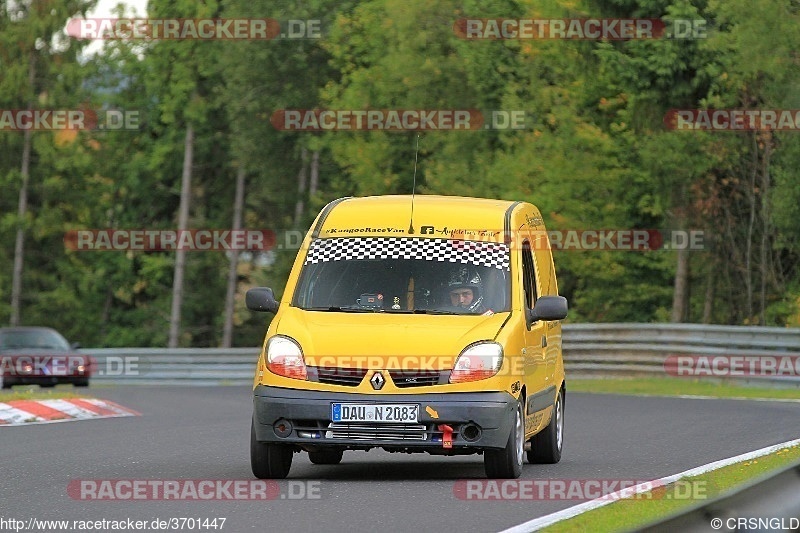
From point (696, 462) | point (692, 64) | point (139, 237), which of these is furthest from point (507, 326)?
point (139, 237)

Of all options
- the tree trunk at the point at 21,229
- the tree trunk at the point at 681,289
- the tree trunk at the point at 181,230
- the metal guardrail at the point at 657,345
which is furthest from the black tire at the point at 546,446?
the tree trunk at the point at 21,229

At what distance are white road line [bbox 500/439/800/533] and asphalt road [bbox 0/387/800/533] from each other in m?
0.16

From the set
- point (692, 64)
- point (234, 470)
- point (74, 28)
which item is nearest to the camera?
point (234, 470)

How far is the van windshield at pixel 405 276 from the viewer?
1266 cm

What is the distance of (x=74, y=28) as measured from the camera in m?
73.4

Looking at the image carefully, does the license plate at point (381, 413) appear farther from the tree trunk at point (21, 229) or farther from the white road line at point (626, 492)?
the tree trunk at point (21, 229)

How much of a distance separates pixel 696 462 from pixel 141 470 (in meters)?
4.05

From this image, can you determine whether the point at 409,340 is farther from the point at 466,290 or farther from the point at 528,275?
the point at 528,275

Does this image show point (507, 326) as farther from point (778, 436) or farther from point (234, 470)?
point (778, 436)

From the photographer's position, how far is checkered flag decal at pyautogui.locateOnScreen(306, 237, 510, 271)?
42.4 ft

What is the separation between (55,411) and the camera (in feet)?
65.9

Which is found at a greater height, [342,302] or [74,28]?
[74,28]

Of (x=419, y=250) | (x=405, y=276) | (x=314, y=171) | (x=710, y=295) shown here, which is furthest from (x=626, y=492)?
(x=314, y=171)

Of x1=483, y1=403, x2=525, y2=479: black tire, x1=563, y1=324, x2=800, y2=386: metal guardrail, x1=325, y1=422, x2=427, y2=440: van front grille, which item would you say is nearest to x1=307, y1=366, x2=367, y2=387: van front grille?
x1=325, y1=422, x2=427, y2=440: van front grille
